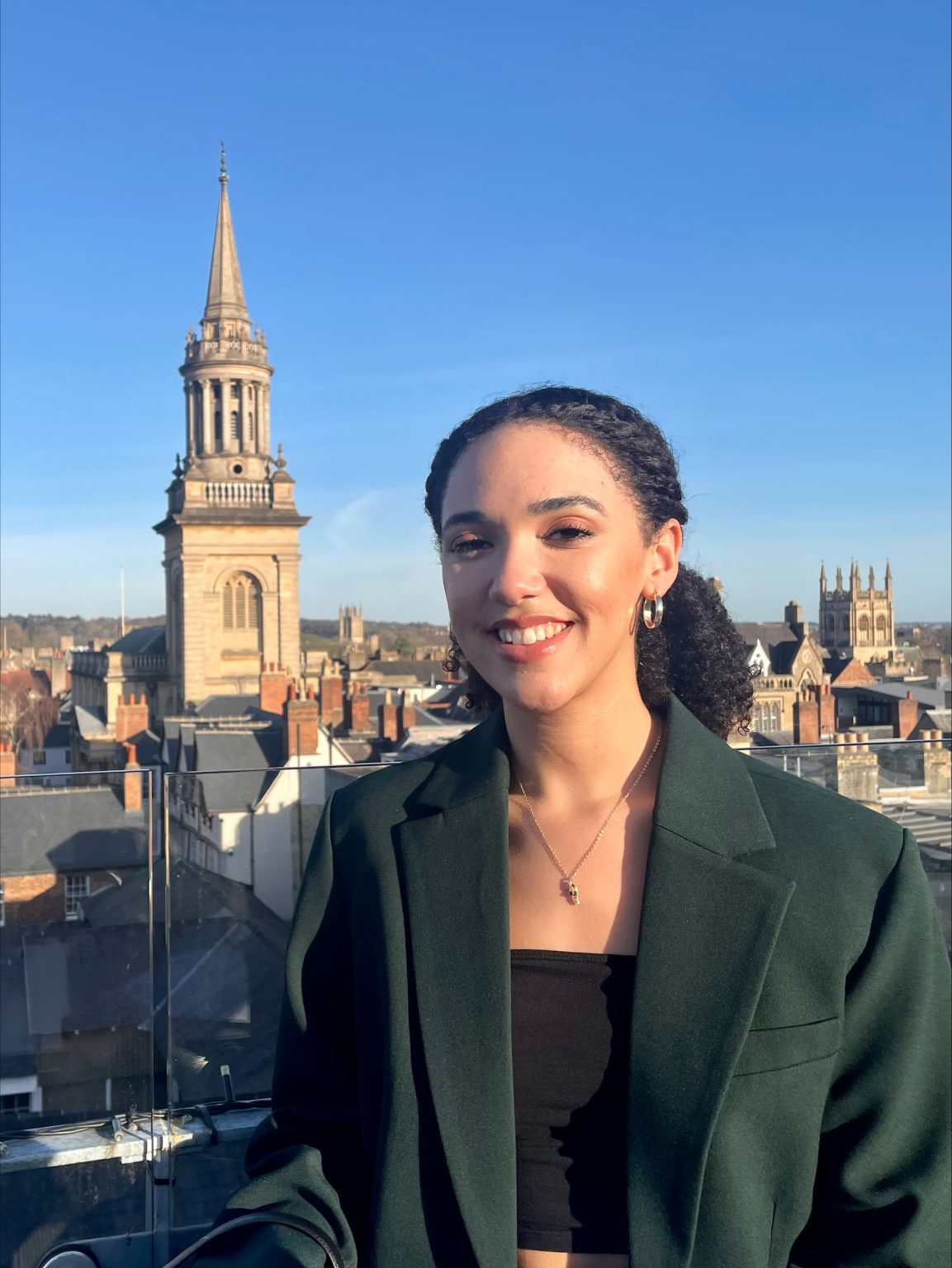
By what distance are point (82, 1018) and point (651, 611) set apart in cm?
242

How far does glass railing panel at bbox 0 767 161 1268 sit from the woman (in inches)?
57.6

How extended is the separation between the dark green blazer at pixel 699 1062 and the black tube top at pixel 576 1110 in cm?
8

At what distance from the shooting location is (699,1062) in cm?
204

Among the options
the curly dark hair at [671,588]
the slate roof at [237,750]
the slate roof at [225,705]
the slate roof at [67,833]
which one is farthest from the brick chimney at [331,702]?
the curly dark hair at [671,588]

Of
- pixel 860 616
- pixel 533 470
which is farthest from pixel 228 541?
pixel 860 616

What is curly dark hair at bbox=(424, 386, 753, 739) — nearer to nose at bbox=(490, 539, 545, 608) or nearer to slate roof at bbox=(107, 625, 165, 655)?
nose at bbox=(490, 539, 545, 608)

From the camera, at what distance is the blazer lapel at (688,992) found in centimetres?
201

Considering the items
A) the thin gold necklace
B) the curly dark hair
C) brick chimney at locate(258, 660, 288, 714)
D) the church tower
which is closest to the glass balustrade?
the curly dark hair

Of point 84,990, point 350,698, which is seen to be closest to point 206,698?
point 350,698

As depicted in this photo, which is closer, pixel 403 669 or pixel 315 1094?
pixel 315 1094

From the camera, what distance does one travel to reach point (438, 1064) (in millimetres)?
2176

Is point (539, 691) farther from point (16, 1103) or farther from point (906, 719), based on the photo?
point (906, 719)

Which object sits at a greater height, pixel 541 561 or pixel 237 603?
pixel 237 603

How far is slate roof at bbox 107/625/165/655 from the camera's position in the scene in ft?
193
